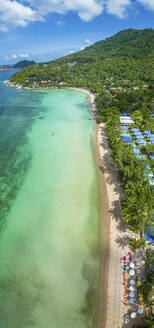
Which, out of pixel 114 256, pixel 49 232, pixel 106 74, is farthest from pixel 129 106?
pixel 106 74

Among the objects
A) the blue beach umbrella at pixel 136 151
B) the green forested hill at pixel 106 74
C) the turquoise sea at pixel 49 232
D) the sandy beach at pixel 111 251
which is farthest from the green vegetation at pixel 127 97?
the turquoise sea at pixel 49 232

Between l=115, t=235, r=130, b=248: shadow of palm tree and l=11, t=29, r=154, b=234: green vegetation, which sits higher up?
l=11, t=29, r=154, b=234: green vegetation

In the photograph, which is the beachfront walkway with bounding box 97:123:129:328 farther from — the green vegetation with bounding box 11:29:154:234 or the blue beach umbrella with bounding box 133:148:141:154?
the blue beach umbrella with bounding box 133:148:141:154

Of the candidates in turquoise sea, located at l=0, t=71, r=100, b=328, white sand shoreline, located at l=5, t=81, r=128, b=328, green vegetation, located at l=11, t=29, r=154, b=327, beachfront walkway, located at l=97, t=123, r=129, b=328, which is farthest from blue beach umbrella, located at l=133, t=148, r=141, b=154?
turquoise sea, located at l=0, t=71, r=100, b=328

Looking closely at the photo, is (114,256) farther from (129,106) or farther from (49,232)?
(129,106)

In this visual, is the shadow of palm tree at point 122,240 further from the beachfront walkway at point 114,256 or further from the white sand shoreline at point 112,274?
the white sand shoreline at point 112,274

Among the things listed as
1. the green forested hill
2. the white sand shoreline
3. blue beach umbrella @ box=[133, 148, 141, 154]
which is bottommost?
the white sand shoreline

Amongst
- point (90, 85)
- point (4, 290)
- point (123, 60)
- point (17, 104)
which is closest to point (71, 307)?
point (4, 290)

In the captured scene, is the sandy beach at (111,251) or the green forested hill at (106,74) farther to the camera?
the green forested hill at (106,74)

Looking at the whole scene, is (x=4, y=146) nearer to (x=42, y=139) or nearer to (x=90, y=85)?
(x=42, y=139)
